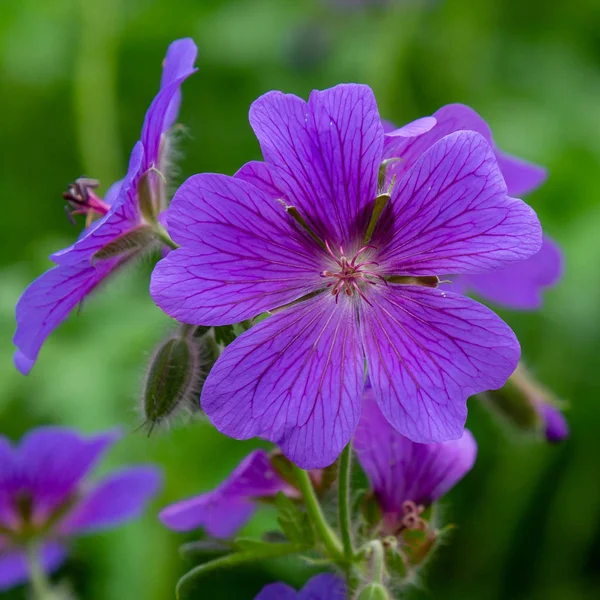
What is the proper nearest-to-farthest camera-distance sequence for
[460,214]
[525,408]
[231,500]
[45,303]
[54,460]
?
[460,214] → [45,303] → [231,500] → [525,408] → [54,460]

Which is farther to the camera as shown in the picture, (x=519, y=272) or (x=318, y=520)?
(x=519, y=272)

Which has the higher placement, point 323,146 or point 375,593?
point 323,146

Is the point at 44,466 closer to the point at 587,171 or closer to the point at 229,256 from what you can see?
the point at 229,256

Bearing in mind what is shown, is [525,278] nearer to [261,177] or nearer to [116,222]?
[261,177]

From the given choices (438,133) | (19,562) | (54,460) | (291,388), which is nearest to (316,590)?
(291,388)

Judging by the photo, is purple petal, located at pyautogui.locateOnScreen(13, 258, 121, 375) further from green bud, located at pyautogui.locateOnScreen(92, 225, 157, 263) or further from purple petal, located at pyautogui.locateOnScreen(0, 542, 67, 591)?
→ purple petal, located at pyautogui.locateOnScreen(0, 542, 67, 591)
